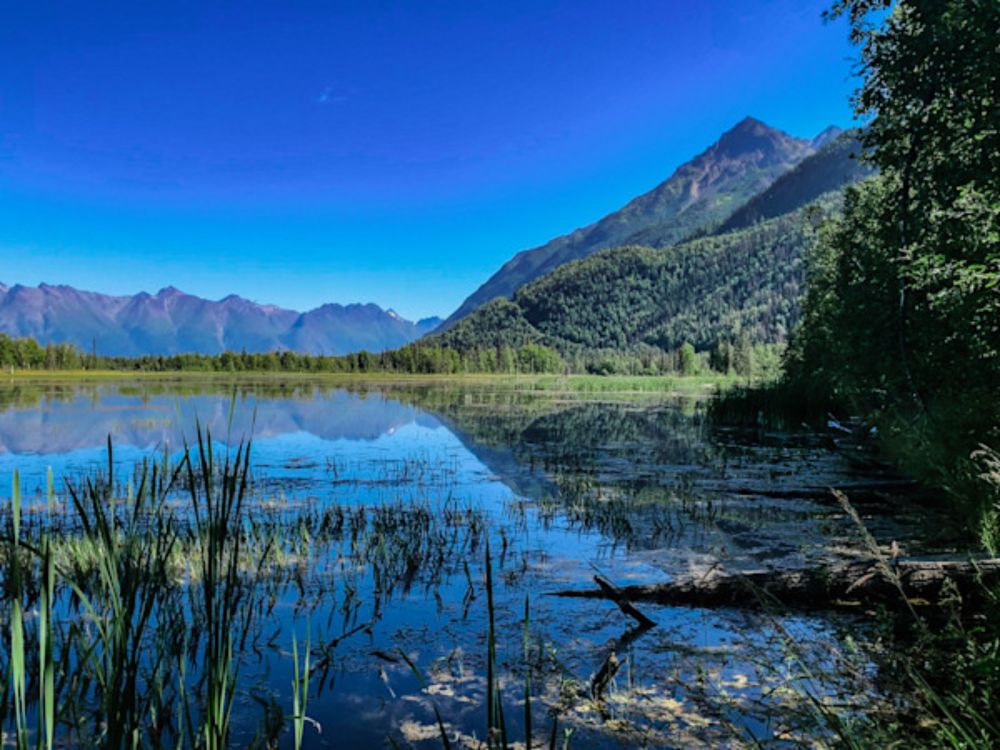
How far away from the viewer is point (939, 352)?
1301 centimetres

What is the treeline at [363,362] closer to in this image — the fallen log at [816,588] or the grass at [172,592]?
the grass at [172,592]

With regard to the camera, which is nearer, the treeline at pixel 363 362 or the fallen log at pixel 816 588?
the fallen log at pixel 816 588

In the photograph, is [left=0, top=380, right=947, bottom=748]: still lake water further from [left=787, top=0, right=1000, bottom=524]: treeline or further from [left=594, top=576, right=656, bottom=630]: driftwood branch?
[left=787, top=0, right=1000, bottom=524]: treeline

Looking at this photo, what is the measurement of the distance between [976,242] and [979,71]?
8.49 ft

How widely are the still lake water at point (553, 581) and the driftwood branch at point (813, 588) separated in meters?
0.19

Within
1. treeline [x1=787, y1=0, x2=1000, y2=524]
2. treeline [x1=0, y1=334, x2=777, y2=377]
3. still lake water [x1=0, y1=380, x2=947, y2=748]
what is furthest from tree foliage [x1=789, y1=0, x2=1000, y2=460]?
treeline [x1=0, y1=334, x2=777, y2=377]

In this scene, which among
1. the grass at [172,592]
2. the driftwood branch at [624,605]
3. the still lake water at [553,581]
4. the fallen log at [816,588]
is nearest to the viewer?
the grass at [172,592]

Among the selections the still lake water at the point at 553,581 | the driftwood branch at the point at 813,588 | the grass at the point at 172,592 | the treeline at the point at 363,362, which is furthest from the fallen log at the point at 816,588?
the treeline at the point at 363,362

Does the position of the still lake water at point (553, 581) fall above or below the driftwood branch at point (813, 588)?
below

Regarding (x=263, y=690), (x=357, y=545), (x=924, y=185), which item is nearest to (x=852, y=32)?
(x=924, y=185)

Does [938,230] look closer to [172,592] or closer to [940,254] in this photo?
[940,254]

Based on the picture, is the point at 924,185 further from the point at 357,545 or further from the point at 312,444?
the point at 312,444

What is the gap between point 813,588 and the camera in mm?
7395

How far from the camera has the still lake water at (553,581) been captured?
5.37 metres
